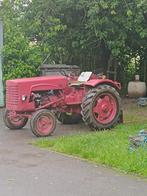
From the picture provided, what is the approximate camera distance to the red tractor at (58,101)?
13.1m

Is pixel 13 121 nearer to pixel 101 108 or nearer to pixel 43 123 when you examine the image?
pixel 43 123

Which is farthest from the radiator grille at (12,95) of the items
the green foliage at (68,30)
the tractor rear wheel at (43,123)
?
the green foliage at (68,30)

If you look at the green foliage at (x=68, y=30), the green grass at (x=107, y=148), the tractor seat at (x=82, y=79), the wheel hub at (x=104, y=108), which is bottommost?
the green grass at (x=107, y=148)

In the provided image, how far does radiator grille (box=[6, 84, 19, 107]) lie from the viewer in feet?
43.4

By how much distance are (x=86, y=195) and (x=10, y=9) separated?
14.4 m

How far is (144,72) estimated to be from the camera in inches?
885

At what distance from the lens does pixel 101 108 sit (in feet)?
44.4

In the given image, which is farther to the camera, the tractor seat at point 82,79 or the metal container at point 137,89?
the metal container at point 137,89

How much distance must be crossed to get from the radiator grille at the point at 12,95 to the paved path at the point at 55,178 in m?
2.52

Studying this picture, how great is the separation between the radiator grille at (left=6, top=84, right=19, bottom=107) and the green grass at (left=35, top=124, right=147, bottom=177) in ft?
5.58

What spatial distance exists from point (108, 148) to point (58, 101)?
3499mm

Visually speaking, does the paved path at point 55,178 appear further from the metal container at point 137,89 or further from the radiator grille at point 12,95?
the metal container at point 137,89

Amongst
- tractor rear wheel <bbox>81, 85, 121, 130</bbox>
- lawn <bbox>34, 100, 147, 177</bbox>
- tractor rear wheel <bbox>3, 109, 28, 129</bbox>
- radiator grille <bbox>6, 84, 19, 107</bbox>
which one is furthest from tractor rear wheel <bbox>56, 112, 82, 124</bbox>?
radiator grille <bbox>6, 84, 19, 107</bbox>

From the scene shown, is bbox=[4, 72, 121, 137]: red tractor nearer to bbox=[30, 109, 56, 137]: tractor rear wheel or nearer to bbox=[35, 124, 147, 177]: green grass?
bbox=[30, 109, 56, 137]: tractor rear wheel
